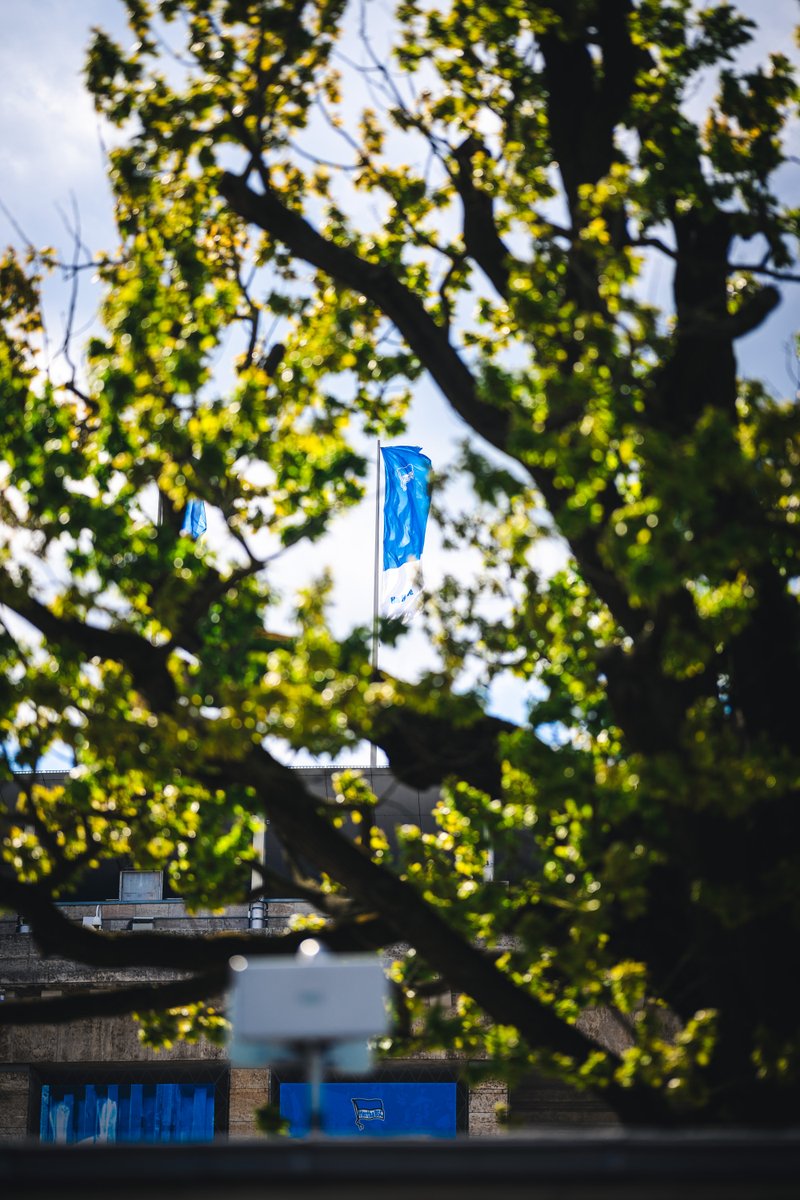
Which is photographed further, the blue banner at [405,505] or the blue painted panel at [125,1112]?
the blue painted panel at [125,1112]

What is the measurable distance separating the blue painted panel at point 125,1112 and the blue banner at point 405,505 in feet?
33.6

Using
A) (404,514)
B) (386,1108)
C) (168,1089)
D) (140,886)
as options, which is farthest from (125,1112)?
(404,514)

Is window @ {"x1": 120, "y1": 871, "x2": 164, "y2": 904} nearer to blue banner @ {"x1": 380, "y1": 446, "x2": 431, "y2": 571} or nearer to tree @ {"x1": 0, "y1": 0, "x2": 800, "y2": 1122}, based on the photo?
blue banner @ {"x1": 380, "y1": 446, "x2": 431, "y2": 571}

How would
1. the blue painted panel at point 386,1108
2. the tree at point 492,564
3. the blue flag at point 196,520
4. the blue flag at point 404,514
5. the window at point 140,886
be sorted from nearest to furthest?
the tree at point 492,564
the blue flag at point 196,520
the blue flag at point 404,514
the blue painted panel at point 386,1108
the window at point 140,886

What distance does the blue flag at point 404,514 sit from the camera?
20.6 meters

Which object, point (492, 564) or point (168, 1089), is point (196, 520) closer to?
point (492, 564)

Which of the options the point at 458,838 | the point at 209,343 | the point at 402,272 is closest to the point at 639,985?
the point at 458,838

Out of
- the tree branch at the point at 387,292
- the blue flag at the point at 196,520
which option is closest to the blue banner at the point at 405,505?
the blue flag at the point at 196,520

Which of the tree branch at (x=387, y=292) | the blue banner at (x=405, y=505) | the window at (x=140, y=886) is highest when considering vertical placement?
the blue banner at (x=405, y=505)

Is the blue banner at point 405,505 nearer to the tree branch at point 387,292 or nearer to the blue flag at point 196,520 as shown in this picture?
the blue flag at point 196,520

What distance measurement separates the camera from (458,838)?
40.5 ft

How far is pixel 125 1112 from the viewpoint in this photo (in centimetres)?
2292

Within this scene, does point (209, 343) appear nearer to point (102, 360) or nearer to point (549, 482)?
point (102, 360)

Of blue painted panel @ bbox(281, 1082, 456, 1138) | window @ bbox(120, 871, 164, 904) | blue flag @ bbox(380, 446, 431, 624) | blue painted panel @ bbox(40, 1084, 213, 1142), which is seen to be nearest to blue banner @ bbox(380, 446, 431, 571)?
blue flag @ bbox(380, 446, 431, 624)
